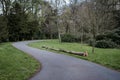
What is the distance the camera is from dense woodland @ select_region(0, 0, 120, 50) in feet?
91.4

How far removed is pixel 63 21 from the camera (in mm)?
40562

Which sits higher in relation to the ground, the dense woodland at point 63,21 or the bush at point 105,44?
the dense woodland at point 63,21

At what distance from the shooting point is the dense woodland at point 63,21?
91.4 ft

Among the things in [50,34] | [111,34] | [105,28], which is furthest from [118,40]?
[50,34]

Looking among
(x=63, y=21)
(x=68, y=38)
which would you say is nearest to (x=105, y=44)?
(x=68, y=38)

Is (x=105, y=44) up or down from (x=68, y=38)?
down

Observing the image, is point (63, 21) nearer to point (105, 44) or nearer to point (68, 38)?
point (68, 38)

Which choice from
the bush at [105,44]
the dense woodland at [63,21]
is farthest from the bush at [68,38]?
the bush at [105,44]

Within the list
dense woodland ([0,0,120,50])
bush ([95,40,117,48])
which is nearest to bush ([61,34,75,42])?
dense woodland ([0,0,120,50])

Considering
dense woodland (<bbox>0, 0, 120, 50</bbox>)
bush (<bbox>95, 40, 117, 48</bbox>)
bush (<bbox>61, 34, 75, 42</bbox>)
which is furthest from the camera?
bush (<bbox>61, 34, 75, 42</bbox>)

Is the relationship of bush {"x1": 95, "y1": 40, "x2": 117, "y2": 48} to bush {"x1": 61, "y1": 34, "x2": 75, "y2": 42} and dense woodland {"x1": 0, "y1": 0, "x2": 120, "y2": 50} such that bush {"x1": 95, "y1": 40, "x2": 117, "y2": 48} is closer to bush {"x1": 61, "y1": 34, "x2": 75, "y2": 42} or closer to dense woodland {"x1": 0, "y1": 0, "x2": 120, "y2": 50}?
dense woodland {"x1": 0, "y1": 0, "x2": 120, "y2": 50}

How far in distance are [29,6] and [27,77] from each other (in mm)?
39021

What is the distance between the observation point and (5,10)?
1613 inches

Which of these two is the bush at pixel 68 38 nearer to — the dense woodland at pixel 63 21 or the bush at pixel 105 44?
the dense woodland at pixel 63 21
